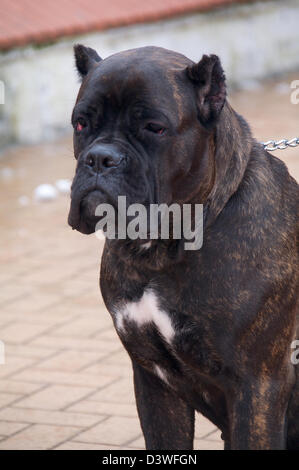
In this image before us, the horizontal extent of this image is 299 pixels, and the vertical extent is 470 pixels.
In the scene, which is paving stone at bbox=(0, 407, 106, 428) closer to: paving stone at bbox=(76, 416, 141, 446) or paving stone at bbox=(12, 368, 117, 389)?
paving stone at bbox=(76, 416, 141, 446)

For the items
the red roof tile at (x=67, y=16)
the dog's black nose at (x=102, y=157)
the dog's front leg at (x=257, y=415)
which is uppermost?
the red roof tile at (x=67, y=16)

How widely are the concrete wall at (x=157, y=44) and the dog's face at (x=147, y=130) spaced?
7642mm

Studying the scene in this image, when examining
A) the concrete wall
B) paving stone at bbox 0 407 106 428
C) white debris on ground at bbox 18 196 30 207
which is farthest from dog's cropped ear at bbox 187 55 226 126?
the concrete wall

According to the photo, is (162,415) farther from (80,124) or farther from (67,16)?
(67,16)

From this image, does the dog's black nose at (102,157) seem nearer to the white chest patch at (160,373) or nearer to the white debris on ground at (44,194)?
the white chest patch at (160,373)

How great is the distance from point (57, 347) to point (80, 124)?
2.42m

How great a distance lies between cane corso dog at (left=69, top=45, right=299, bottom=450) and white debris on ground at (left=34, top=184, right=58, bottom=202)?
528 cm

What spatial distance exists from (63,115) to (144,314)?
27.9ft

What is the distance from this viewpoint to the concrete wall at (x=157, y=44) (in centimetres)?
1079

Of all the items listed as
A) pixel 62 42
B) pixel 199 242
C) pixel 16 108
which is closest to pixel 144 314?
pixel 199 242

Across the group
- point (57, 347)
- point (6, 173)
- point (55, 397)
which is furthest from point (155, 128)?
point (6, 173)

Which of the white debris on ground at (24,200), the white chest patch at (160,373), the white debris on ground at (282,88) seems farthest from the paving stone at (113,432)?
the white debris on ground at (282,88)

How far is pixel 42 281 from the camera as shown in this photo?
6.45 metres

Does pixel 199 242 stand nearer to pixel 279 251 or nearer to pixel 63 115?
pixel 279 251
